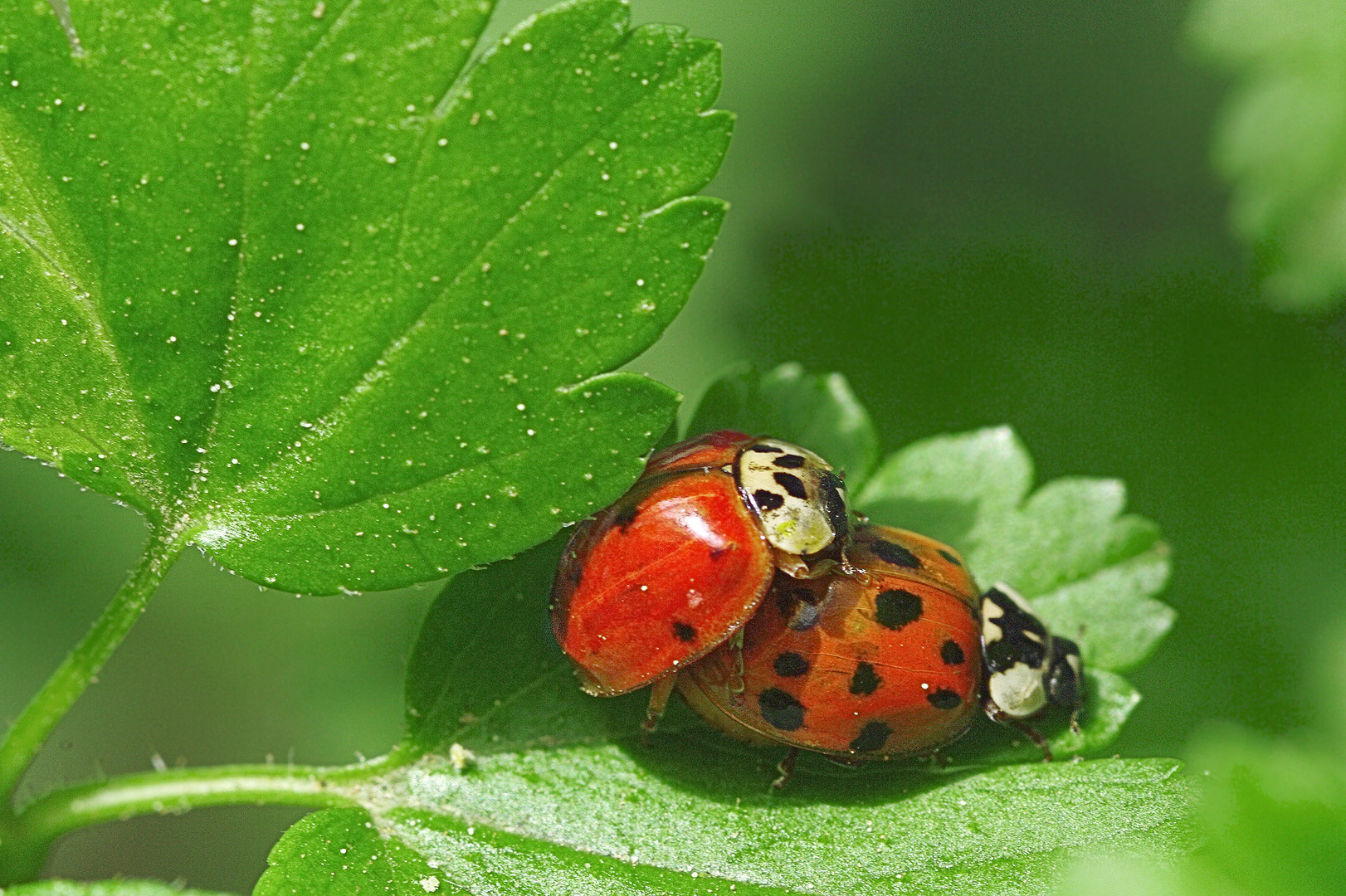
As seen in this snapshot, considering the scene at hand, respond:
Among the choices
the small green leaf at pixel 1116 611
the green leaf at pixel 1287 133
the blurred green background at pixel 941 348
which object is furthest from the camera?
the blurred green background at pixel 941 348

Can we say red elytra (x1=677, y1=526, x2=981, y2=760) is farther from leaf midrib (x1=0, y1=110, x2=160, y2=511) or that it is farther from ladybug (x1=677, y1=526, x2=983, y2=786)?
leaf midrib (x1=0, y1=110, x2=160, y2=511)

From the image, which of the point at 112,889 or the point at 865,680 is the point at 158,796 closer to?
the point at 112,889

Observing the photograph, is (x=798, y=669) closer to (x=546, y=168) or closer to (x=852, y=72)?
(x=546, y=168)

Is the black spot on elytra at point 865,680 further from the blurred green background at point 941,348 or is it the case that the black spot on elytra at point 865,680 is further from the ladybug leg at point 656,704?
the blurred green background at point 941,348

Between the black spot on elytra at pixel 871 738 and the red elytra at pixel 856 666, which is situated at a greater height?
the red elytra at pixel 856 666

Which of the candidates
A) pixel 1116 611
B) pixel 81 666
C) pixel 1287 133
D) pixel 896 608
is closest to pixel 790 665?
pixel 896 608

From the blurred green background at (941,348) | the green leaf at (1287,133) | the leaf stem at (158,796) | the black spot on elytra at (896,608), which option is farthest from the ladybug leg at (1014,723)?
the green leaf at (1287,133)

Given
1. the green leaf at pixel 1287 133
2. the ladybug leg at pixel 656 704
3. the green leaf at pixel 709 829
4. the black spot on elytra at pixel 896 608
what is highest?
the green leaf at pixel 1287 133
